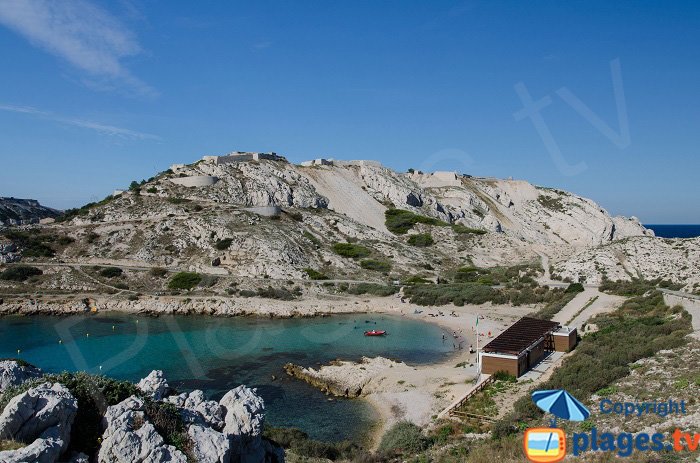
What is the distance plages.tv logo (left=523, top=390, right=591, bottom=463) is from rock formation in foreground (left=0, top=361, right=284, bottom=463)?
635 centimetres

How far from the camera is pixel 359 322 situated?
1837 inches

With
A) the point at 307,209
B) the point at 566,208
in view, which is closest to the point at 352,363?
the point at 307,209

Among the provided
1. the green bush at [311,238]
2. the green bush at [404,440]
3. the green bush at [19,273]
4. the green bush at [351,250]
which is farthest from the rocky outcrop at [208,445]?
the green bush at [311,238]

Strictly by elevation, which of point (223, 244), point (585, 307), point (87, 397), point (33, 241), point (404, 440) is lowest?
point (404, 440)

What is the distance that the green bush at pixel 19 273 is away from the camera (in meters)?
55.2

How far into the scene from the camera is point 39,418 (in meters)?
8.55

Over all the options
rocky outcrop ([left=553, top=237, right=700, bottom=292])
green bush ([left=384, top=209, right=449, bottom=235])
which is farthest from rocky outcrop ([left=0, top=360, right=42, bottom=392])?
green bush ([left=384, top=209, right=449, bottom=235])

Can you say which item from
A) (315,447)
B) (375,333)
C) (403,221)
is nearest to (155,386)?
(315,447)

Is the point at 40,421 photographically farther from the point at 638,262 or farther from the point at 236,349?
the point at 638,262

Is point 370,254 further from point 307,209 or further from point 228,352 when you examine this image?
point 228,352

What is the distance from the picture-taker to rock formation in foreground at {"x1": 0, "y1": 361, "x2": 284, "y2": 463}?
8414mm

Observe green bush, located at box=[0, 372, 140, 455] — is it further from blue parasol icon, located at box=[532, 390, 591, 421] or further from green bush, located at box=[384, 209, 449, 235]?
green bush, located at box=[384, 209, 449, 235]

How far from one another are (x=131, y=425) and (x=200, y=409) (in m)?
2.36

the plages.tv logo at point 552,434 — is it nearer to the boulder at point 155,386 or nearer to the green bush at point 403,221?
the boulder at point 155,386
